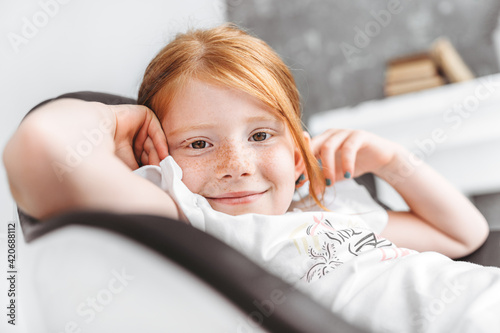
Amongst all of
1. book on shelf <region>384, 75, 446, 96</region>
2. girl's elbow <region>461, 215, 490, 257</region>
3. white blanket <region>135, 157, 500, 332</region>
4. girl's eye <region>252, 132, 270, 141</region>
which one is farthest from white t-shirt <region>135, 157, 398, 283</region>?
book on shelf <region>384, 75, 446, 96</region>

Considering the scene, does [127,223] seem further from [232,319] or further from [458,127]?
[458,127]

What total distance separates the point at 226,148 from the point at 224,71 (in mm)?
107

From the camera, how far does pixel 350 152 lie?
730 millimetres

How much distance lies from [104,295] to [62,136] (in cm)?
14

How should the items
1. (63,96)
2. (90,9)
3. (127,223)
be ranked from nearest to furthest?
1. (127,223)
2. (63,96)
3. (90,9)

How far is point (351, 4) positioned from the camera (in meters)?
1.89

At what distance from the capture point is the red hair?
58 centimetres

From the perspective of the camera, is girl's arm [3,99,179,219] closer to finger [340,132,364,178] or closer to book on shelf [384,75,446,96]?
Result: finger [340,132,364,178]

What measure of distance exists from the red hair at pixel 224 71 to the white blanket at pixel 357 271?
0.40 ft

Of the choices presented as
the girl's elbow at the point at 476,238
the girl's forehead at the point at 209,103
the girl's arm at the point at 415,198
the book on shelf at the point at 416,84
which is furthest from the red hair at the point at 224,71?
the book on shelf at the point at 416,84

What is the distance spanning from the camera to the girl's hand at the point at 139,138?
0.54 m

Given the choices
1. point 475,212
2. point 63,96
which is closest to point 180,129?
point 63,96

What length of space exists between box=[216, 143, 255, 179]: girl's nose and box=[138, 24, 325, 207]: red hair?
0.08 meters

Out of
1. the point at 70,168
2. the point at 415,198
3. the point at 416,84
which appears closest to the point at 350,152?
the point at 415,198
